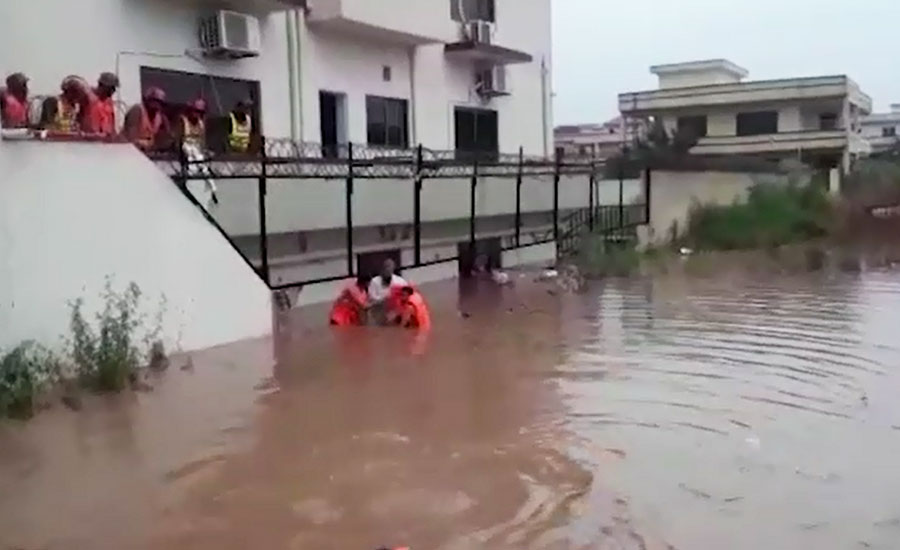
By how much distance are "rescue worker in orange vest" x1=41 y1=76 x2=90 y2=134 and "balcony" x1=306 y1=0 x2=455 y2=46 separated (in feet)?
21.7

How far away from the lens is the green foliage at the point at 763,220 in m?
28.5

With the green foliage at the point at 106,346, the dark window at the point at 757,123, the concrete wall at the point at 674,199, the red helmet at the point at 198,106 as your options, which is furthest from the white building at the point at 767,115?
the green foliage at the point at 106,346

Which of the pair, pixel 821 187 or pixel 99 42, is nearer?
pixel 99 42

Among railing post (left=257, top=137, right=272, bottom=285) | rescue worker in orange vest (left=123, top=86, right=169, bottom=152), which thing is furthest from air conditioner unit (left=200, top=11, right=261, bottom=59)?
railing post (left=257, top=137, right=272, bottom=285)

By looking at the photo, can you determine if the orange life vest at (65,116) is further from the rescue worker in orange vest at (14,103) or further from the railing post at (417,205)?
the railing post at (417,205)

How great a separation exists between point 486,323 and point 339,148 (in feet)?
16.7

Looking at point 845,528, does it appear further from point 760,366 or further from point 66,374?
point 66,374

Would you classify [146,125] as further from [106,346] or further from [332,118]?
[332,118]

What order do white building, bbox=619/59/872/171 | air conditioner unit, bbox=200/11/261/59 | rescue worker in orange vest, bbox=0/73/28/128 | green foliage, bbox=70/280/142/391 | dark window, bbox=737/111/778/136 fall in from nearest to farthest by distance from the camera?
green foliage, bbox=70/280/142/391, rescue worker in orange vest, bbox=0/73/28/128, air conditioner unit, bbox=200/11/261/59, white building, bbox=619/59/872/171, dark window, bbox=737/111/778/136

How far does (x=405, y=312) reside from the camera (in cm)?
1529

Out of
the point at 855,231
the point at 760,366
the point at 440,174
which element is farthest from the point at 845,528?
the point at 855,231

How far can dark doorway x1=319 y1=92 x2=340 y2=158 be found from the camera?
65.5ft

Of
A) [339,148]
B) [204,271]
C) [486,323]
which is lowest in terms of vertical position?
[486,323]

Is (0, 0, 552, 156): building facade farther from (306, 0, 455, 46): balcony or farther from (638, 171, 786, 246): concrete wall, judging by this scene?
(638, 171, 786, 246): concrete wall
